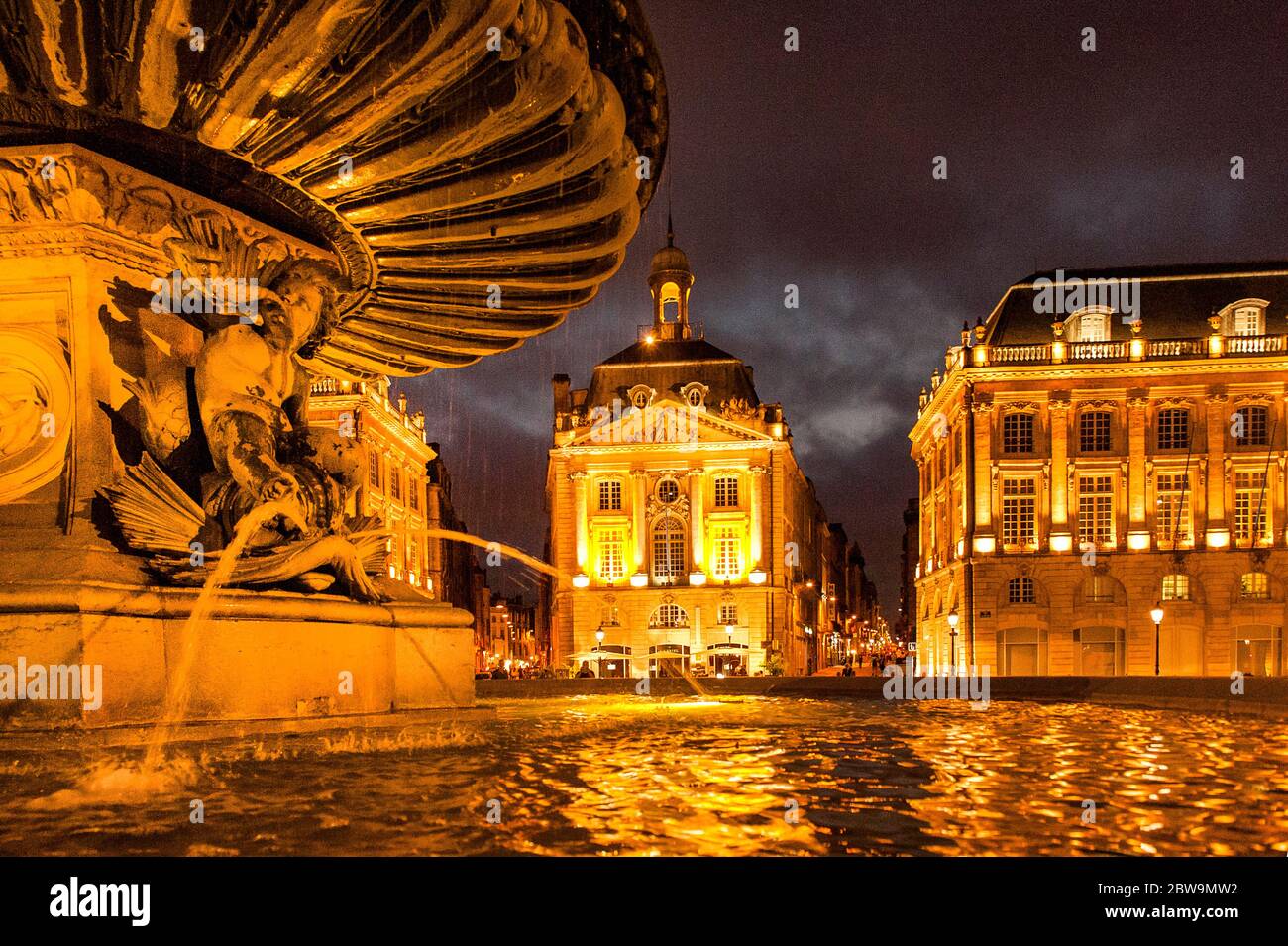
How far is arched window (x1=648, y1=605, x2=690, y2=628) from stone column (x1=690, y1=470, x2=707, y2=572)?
8.13ft

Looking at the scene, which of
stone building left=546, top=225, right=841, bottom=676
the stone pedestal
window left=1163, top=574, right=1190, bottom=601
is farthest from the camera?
stone building left=546, top=225, right=841, bottom=676

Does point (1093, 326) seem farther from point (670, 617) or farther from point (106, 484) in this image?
point (106, 484)

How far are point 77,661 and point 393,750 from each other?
1864mm

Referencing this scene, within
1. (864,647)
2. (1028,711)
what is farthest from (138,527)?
(864,647)

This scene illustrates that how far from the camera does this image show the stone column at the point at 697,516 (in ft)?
→ 197

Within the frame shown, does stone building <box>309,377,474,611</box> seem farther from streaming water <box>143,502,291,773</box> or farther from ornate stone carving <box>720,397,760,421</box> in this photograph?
streaming water <box>143,502,291,773</box>

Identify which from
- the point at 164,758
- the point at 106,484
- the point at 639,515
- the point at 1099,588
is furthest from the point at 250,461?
the point at 639,515

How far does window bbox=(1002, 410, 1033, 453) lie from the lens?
50062 millimetres

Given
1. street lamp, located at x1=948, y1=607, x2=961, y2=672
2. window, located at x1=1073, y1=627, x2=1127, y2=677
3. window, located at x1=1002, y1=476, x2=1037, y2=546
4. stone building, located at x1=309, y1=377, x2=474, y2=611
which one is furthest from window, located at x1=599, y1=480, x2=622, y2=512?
window, located at x1=1073, y1=627, x2=1127, y2=677

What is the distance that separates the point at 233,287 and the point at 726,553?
5372 centimetres

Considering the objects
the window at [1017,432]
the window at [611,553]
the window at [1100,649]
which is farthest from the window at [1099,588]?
the window at [611,553]

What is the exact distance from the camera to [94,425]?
21.8ft
